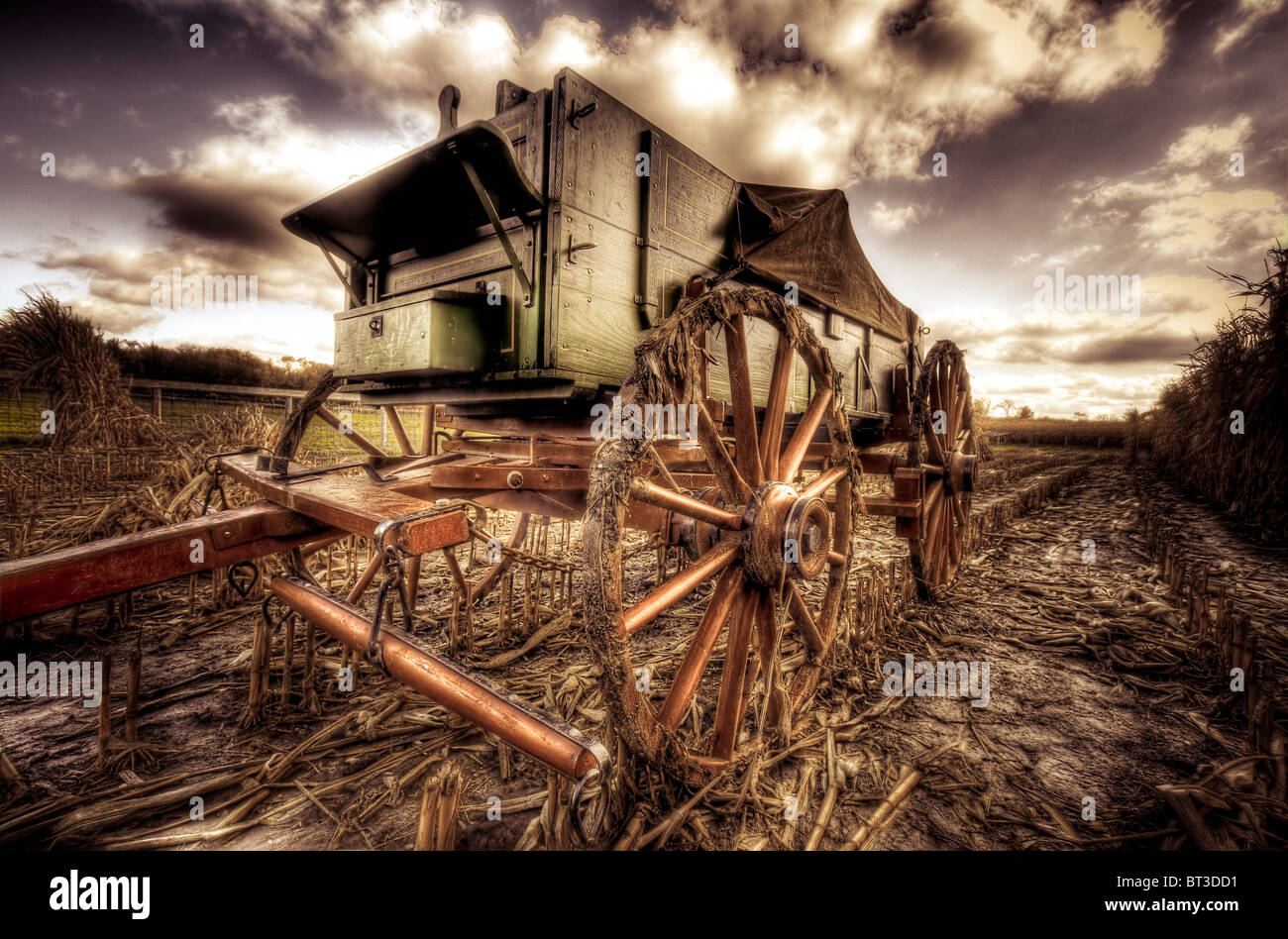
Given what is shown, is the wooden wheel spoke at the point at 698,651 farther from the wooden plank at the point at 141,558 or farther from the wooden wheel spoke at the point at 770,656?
the wooden plank at the point at 141,558

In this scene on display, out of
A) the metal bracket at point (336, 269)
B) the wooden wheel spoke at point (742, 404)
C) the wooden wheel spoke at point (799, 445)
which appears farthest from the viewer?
the metal bracket at point (336, 269)

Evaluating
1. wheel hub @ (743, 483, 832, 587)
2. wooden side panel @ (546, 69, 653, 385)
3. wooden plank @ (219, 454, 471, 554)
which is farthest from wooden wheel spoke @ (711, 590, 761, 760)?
wooden side panel @ (546, 69, 653, 385)

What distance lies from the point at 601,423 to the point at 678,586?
662mm

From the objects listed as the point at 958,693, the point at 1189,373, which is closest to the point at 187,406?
the point at 958,693

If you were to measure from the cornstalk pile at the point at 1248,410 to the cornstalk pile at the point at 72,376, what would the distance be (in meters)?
14.3

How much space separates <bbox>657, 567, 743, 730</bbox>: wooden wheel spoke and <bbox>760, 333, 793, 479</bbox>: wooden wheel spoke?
57 cm

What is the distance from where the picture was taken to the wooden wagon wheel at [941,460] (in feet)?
12.5

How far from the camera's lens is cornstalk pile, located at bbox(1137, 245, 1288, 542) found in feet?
21.4

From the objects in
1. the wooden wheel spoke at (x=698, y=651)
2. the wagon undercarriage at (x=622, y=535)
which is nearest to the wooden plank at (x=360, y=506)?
the wagon undercarriage at (x=622, y=535)

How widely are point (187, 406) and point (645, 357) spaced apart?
13.4m

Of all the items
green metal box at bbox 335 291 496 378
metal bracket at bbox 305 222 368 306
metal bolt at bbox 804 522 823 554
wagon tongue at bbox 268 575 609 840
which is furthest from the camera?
metal bracket at bbox 305 222 368 306

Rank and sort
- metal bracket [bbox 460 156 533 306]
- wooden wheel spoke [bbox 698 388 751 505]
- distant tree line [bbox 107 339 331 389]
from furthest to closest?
distant tree line [bbox 107 339 331 389], metal bracket [bbox 460 156 533 306], wooden wheel spoke [bbox 698 388 751 505]

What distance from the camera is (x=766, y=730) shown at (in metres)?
2.26

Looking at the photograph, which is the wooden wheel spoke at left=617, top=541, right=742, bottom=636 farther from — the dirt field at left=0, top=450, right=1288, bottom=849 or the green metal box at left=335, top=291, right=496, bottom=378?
the green metal box at left=335, top=291, right=496, bottom=378
